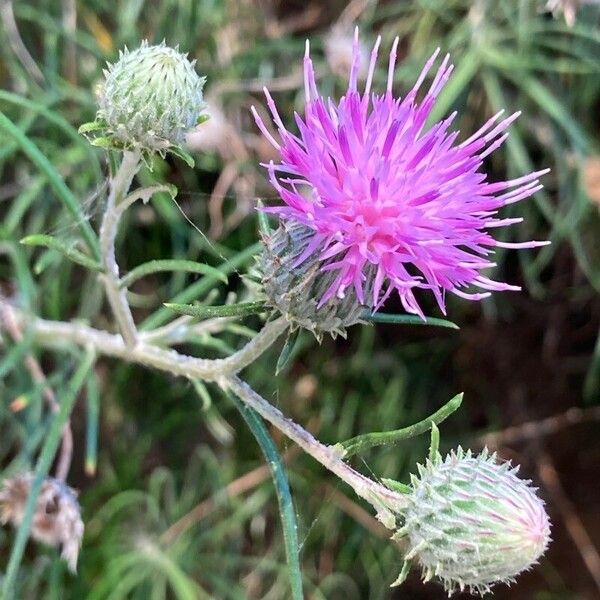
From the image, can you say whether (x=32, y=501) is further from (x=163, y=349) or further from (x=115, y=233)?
(x=115, y=233)

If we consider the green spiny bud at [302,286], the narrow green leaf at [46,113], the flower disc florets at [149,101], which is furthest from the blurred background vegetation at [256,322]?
the green spiny bud at [302,286]

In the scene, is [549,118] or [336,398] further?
[336,398]

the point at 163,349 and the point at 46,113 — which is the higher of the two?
the point at 46,113

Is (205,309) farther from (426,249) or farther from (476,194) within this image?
(476,194)

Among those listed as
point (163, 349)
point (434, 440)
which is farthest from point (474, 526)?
point (163, 349)

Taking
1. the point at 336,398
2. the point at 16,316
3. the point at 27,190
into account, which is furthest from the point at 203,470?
the point at 27,190

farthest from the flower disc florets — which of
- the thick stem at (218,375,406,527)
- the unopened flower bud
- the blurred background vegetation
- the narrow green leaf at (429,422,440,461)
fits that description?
the unopened flower bud
